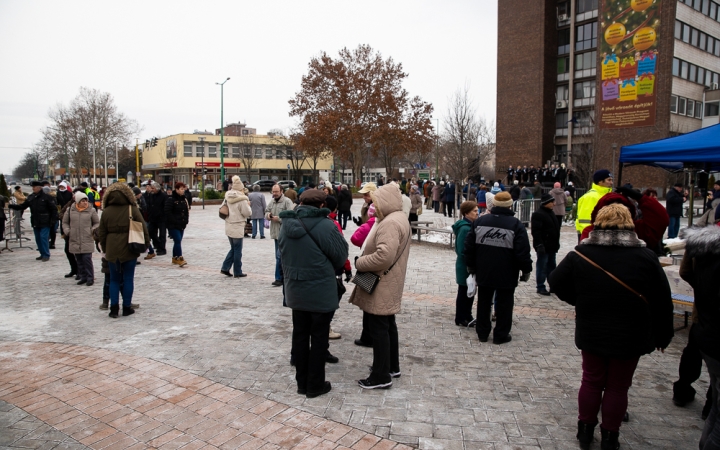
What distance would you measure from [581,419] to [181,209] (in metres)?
9.26

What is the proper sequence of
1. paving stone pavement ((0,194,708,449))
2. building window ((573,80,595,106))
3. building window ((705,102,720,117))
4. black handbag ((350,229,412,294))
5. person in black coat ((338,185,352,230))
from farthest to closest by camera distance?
building window ((573,80,595,106))
building window ((705,102,720,117))
person in black coat ((338,185,352,230))
black handbag ((350,229,412,294))
paving stone pavement ((0,194,708,449))

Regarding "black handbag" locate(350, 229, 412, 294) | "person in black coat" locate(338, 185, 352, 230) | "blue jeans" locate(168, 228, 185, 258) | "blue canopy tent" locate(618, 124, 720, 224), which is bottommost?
"blue jeans" locate(168, 228, 185, 258)

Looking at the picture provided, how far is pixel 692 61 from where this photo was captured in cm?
4162

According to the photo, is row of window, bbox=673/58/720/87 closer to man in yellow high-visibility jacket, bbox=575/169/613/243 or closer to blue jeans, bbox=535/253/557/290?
blue jeans, bbox=535/253/557/290

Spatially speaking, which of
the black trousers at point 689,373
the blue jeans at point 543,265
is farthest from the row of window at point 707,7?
the black trousers at point 689,373

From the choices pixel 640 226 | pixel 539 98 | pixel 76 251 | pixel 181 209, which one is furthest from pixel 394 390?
pixel 539 98

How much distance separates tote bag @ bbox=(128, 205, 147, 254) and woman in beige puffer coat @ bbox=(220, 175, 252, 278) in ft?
8.78

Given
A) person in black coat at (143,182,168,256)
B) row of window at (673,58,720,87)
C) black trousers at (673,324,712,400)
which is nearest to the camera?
black trousers at (673,324,712,400)

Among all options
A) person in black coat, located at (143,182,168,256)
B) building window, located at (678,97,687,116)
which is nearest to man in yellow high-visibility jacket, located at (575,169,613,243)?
person in black coat, located at (143,182,168,256)

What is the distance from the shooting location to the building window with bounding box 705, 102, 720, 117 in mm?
44062

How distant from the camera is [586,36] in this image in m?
46.2

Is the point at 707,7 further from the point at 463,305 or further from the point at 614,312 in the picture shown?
the point at 614,312

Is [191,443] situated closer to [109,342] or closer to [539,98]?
[109,342]

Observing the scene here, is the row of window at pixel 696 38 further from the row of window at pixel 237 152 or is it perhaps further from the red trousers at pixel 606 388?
the row of window at pixel 237 152
